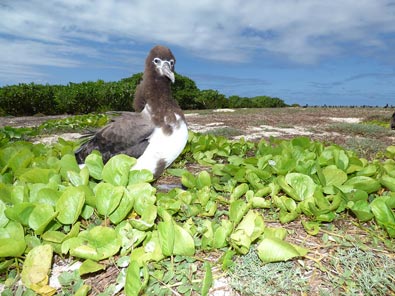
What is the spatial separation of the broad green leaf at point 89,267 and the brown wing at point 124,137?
6.07ft

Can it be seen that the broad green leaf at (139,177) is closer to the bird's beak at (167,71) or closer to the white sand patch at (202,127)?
the bird's beak at (167,71)

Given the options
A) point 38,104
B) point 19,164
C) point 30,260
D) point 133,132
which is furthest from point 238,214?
point 38,104

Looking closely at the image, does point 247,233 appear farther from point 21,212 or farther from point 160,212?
point 21,212

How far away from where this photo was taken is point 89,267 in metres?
2.20

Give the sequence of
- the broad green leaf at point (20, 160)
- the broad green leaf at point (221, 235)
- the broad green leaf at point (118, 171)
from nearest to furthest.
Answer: the broad green leaf at point (221, 235)
the broad green leaf at point (118, 171)
the broad green leaf at point (20, 160)

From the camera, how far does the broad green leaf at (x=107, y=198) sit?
2557mm

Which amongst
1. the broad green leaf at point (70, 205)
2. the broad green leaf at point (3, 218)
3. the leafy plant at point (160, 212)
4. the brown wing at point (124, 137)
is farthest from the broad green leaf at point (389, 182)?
the broad green leaf at point (3, 218)

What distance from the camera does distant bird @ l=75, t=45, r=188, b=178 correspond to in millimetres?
3979

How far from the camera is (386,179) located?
3254 millimetres

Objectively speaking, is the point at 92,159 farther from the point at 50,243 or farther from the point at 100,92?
the point at 100,92

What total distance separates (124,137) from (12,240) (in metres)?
1.94

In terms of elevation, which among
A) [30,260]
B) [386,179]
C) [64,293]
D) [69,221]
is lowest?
[64,293]

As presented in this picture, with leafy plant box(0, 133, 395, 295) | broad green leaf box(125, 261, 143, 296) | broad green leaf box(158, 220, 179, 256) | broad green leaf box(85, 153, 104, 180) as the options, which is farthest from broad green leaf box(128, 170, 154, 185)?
broad green leaf box(125, 261, 143, 296)

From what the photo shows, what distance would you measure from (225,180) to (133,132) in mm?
1165
